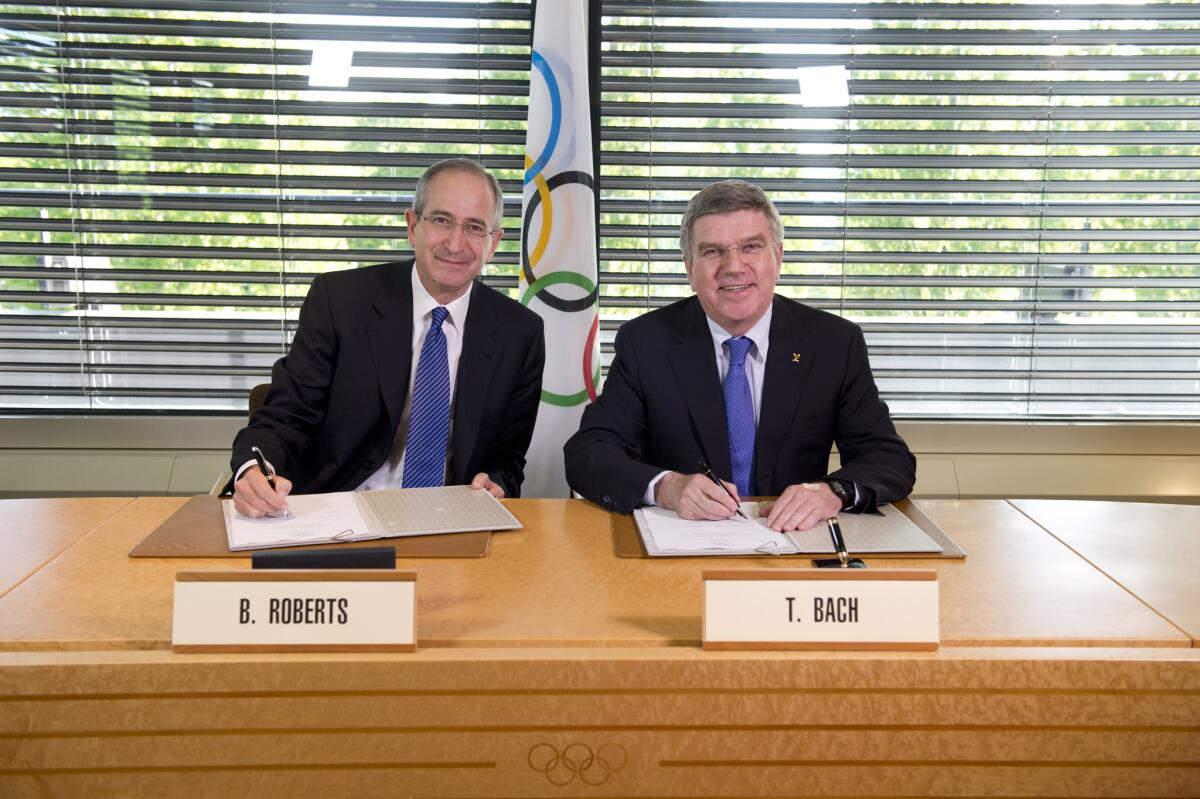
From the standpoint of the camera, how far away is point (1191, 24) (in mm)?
3211

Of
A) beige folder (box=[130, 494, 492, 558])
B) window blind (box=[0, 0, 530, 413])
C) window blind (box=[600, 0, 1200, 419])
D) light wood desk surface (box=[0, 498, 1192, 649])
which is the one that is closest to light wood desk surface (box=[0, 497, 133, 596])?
light wood desk surface (box=[0, 498, 1192, 649])

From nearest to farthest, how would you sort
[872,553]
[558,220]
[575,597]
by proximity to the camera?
[575,597] → [872,553] → [558,220]

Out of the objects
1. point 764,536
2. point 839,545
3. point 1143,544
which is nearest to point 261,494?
point 764,536

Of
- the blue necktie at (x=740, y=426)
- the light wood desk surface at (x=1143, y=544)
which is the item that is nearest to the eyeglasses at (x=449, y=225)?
the blue necktie at (x=740, y=426)

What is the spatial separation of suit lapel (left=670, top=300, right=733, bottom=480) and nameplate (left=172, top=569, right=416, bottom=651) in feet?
3.43

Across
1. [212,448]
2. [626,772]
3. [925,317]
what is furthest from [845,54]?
[626,772]

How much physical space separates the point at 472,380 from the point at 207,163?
155 cm

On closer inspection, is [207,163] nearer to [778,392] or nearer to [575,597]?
[778,392]

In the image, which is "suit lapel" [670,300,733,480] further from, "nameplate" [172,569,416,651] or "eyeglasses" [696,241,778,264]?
"nameplate" [172,569,416,651]

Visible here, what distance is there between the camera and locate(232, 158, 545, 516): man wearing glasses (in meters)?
2.21

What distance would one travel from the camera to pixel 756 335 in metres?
2.14

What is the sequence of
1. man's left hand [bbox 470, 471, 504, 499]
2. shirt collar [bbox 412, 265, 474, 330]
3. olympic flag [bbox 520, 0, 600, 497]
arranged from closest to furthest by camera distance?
man's left hand [bbox 470, 471, 504, 499] < shirt collar [bbox 412, 265, 474, 330] < olympic flag [bbox 520, 0, 600, 497]

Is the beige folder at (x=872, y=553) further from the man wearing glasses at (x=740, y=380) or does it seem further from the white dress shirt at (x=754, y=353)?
the white dress shirt at (x=754, y=353)

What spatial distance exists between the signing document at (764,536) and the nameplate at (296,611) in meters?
0.48
